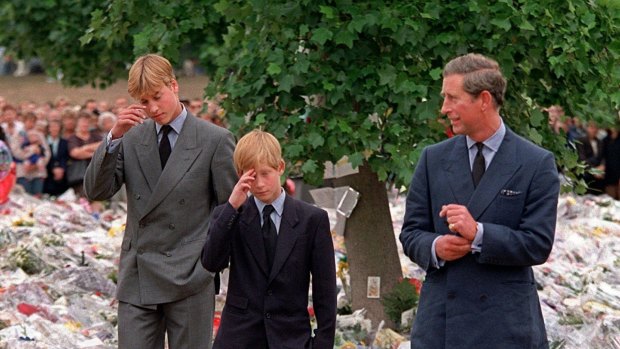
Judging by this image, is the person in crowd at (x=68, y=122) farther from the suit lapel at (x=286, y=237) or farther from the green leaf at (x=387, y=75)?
the suit lapel at (x=286, y=237)

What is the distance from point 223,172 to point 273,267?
2.86 ft

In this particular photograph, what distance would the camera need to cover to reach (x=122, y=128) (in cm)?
647

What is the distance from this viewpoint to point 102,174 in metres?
6.57

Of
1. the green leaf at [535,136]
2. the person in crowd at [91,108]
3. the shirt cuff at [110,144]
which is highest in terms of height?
the shirt cuff at [110,144]

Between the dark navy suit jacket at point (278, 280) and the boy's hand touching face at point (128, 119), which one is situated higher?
the boy's hand touching face at point (128, 119)

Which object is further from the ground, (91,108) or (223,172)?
(223,172)

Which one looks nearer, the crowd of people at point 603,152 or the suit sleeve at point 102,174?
the suit sleeve at point 102,174

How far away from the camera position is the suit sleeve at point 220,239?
584 cm

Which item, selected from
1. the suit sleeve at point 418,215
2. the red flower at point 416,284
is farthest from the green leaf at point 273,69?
the suit sleeve at point 418,215

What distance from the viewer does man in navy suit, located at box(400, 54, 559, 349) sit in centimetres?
530

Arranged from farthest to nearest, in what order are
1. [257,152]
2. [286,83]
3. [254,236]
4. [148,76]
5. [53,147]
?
[53,147]
[286,83]
[148,76]
[254,236]
[257,152]

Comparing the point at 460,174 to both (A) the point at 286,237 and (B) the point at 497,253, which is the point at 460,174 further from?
(A) the point at 286,237

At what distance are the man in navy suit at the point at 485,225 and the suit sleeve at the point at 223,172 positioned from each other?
137 cm

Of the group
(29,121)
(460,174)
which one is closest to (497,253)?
(460,174)
